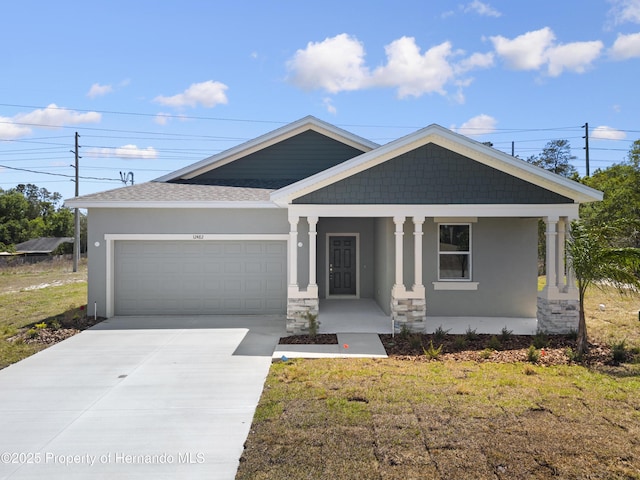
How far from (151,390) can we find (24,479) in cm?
240

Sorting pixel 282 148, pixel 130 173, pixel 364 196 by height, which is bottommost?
pixel 364 196

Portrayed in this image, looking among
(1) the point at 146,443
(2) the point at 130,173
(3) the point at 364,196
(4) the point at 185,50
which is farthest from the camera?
(2) the point at 130,173

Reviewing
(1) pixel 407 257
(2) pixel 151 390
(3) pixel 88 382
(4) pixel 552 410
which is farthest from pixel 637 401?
(3) pixel 88 382

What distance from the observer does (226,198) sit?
12039mm

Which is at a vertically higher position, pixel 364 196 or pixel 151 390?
pixel 364 196

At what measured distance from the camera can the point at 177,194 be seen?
12.5m

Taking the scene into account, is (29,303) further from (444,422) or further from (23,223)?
(23,223)

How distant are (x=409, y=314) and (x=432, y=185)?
10.1 feet

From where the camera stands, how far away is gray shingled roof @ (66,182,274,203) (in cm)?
1185

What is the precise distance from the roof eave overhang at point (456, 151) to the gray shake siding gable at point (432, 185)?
4.8 inches

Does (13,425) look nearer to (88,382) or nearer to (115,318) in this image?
(88,382)

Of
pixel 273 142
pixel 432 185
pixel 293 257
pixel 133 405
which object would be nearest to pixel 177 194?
pixel 273 142

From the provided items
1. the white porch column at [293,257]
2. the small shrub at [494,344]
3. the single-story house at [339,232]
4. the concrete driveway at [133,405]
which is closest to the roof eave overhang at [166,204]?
the single-story house at [339,232]

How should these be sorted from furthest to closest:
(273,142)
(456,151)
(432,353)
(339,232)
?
(273,142), (339,232), (456,151), (432,353)
